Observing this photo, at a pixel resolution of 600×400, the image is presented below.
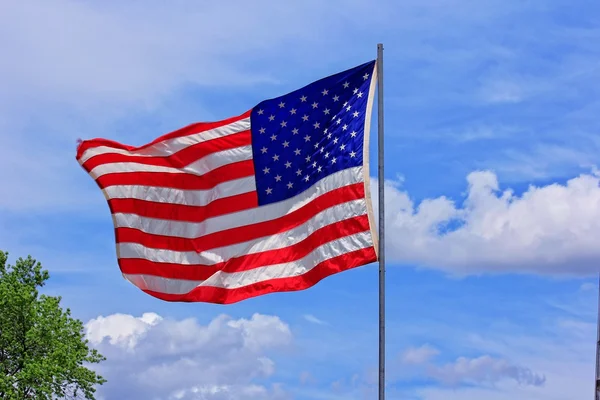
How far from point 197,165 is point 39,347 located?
30182 mm

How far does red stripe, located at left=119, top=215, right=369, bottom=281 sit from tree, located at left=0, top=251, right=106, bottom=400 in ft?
87.0

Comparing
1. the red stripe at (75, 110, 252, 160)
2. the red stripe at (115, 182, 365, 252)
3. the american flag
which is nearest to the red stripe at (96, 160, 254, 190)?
the american flag

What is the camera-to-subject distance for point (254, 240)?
18.9m

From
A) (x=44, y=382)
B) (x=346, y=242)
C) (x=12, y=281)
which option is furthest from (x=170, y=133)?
(x=12, y=281)

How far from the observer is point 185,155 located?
20.3m

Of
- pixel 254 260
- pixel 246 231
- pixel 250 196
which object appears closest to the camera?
pixel 254 260

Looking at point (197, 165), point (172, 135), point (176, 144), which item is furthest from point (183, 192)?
point (172, 135)

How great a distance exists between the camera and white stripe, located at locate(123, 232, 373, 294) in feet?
55.5

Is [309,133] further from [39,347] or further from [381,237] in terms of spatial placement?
[39,347]

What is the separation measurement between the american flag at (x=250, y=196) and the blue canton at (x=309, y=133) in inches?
0.8

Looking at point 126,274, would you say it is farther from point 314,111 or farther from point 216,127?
point 314,111

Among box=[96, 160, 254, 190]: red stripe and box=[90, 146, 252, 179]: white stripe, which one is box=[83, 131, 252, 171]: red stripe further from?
box=[96, 160, 254, 190]: red stripe

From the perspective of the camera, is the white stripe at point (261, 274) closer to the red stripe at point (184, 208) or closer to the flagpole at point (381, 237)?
the flagpole at point (381, 237)

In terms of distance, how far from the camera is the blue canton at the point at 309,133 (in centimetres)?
1755
